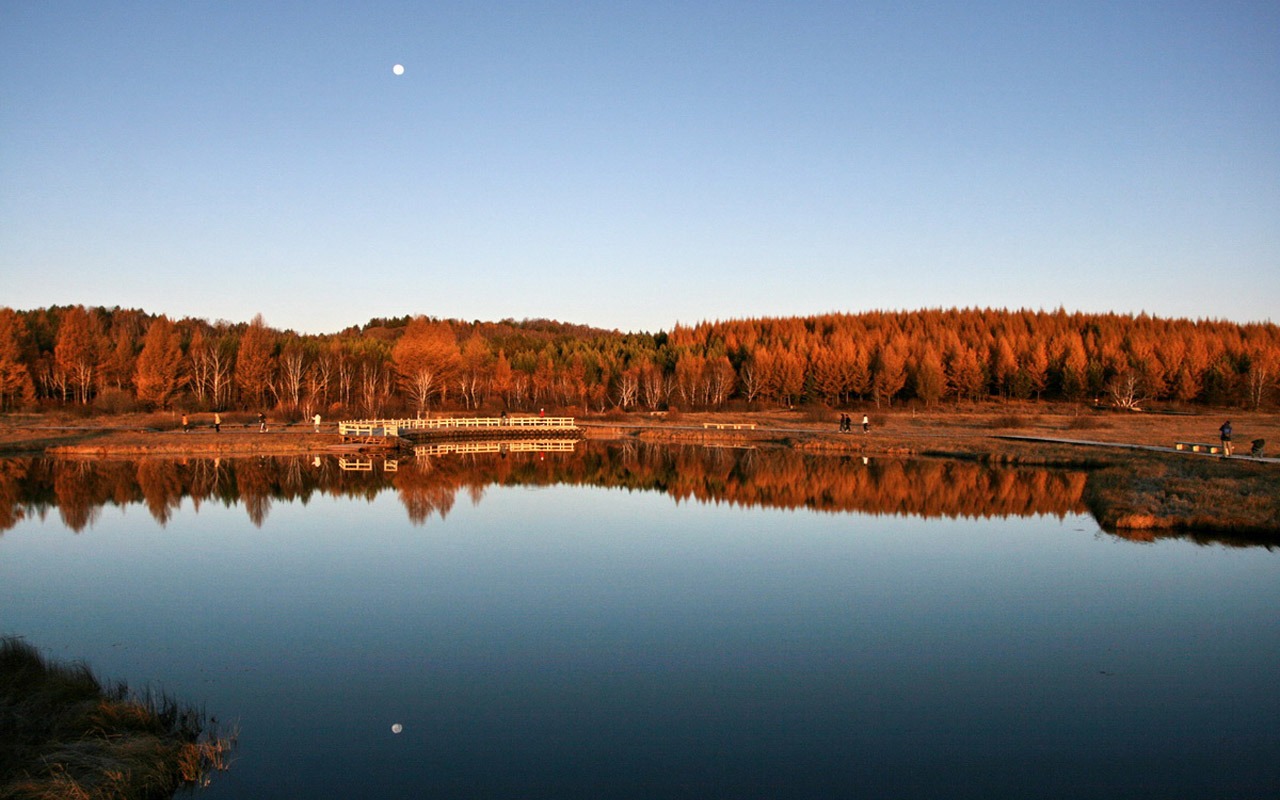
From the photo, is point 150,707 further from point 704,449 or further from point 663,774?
point 704,449

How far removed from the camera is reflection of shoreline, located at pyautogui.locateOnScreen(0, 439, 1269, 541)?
877 inches

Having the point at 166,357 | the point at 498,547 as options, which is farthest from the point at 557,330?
the point at 498,547

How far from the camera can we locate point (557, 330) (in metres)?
150

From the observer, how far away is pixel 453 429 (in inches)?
1975

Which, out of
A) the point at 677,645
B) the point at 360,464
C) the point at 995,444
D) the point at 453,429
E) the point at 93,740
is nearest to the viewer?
the point at 93,740

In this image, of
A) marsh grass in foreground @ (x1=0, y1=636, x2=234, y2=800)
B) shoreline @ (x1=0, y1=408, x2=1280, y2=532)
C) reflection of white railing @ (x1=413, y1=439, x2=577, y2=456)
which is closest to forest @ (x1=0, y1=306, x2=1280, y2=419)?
shoreline @ (x1=0, y1=408, x2=1280, y2=532)

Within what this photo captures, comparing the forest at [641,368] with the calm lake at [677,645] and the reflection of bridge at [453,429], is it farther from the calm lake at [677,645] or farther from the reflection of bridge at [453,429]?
the calm lake at [677,645]

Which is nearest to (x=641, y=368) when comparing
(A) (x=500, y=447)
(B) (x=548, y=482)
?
(A) (x=500, y=447)

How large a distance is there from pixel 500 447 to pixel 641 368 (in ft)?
120

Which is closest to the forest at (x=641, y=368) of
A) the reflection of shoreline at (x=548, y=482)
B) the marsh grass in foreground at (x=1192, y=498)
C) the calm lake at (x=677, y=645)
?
the reflection of shoreline at (x=548, y=482)

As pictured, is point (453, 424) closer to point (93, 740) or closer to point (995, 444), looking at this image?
point (995, 444)

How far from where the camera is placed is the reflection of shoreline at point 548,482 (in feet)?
73.0

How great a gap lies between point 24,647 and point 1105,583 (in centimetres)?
1486

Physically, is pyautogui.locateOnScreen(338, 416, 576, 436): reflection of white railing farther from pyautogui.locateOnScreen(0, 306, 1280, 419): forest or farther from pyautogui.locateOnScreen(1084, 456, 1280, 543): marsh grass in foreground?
pyautogui.locateOnScreen(1084, 456, 1280, 543): marsh grass in foreground
